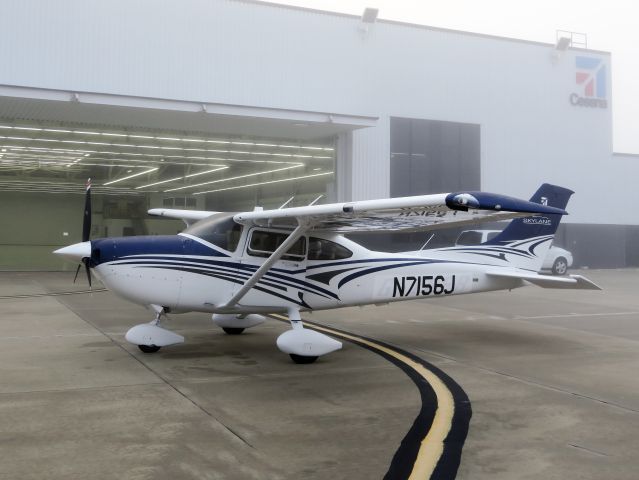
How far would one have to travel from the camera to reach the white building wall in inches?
696

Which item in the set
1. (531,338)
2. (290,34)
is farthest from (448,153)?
(531,338)

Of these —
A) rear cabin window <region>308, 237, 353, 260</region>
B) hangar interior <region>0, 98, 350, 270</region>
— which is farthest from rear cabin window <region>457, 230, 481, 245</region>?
rear cabin window <region>308, 237, 353, 260</region>

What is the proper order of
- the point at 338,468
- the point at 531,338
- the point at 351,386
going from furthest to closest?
the point at 531,338 < the point at 351,386 < the point at 338,468

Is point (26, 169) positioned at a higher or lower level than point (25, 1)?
lower

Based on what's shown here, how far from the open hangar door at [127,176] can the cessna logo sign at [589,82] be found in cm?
1180

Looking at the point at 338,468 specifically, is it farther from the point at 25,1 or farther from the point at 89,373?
the point at 25,1

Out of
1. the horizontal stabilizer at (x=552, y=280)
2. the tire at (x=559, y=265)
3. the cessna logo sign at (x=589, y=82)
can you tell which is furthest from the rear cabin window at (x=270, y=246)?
the cessna logo sign at (x=589, y=82)

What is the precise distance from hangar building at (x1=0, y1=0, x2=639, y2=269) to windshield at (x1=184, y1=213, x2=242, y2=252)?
1061 cm

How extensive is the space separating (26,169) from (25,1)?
14.0m

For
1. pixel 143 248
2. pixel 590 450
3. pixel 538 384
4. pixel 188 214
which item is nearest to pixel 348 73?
pixel 188 214

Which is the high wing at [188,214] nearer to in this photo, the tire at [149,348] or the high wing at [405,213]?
the high wing at [405,213]

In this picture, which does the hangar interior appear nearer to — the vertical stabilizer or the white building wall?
the white building wall

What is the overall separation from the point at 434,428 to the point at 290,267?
11.9ft

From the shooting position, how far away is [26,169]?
2939cm
